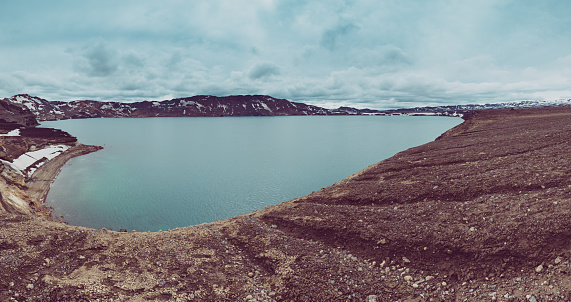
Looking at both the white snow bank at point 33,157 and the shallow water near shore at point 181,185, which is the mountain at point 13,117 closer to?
the white snow bank at point 33,157

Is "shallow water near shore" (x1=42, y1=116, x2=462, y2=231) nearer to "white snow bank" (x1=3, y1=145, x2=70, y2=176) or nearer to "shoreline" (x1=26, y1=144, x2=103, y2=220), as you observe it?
"shoreline" (x1=26, y1=144, x2=103, y2=220)

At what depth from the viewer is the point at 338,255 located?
11.2 m

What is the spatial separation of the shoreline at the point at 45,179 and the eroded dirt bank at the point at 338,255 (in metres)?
17.2

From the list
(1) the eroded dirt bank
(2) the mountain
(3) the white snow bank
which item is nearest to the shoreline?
(3) the white snow bank

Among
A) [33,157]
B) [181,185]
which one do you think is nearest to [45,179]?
[33,157]

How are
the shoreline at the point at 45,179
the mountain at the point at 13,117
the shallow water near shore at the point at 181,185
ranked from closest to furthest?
the shallow water near shore at the point at 181,185 → the shoreline at the point at 45,179 → the mountain at the point at 13,117

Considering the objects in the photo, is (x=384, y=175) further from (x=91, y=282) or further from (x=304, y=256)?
(x=91, y=282)

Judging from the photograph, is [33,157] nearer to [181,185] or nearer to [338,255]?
[181,185]

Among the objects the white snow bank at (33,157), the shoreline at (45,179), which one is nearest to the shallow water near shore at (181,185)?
the shoreline at (45,179)

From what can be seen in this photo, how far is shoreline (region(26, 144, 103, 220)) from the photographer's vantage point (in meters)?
28.2

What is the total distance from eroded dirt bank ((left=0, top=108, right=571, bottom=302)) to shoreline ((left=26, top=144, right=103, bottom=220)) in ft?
56.4

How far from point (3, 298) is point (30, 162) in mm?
50801

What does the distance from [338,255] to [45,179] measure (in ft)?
157

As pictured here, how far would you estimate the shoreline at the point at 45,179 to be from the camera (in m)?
28.2
